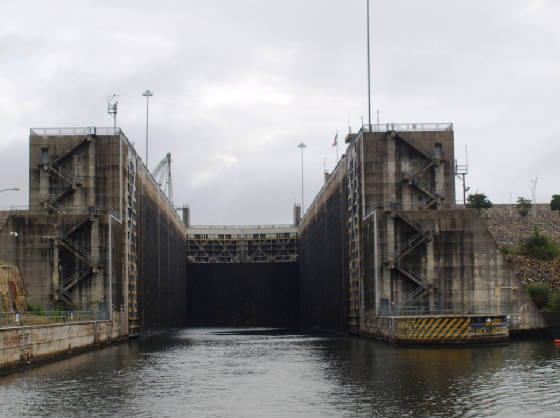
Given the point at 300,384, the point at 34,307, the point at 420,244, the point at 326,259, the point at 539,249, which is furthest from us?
the point at 326,259

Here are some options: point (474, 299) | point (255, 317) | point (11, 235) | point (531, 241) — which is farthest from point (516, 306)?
point (255, 317)

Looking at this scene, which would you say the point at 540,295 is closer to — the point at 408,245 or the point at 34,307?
the point at 408,245

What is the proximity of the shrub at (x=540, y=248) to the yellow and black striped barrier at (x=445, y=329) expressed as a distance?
34.3 m

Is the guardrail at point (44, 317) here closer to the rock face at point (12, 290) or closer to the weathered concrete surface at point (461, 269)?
the rock face at point (12, 290)

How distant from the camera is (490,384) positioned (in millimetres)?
33219

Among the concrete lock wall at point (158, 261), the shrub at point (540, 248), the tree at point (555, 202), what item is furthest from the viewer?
the tree at point (555, 202)

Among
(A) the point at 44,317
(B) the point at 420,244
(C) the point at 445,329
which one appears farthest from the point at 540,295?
(A) the point at 44,317

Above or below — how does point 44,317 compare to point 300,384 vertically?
above

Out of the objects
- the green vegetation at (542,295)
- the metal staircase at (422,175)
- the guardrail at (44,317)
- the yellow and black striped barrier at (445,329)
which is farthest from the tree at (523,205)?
the guardrail at (44,317)

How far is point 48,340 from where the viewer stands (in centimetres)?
4647

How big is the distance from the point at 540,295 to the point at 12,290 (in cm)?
4849

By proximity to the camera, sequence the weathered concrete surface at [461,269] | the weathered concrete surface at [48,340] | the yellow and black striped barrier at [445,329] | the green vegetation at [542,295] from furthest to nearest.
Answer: the green vegetation at [542,295] → the weathered concrete surface at [461,269] → the yellow and black striped barrier at [445,329] → the weathered concrete surface at [48,340]

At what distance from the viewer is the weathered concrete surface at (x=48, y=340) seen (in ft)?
128

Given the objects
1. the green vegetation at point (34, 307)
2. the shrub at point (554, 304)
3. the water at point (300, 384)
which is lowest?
the water at point (300, 384)
